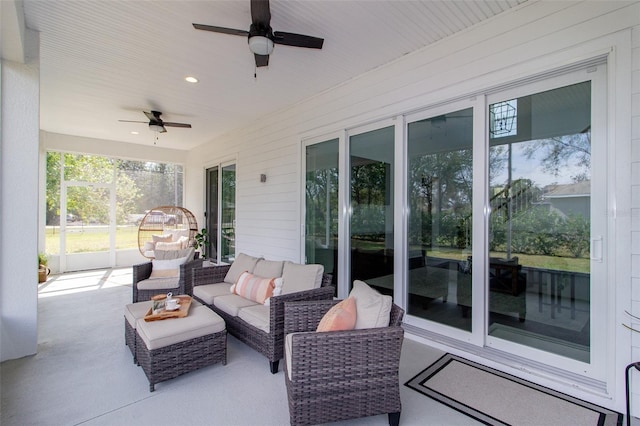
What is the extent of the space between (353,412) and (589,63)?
308 cm

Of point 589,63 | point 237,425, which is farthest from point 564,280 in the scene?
point 237,425

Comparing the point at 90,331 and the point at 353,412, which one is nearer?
the point at 353,412

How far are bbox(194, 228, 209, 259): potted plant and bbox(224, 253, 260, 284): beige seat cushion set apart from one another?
3.62 m

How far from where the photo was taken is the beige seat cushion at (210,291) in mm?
3631

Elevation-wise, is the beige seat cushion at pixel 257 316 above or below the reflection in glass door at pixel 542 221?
below

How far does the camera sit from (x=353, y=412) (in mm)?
1908

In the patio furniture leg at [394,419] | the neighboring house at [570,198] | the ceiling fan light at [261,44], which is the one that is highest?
the ceiling fan light at [261,44]

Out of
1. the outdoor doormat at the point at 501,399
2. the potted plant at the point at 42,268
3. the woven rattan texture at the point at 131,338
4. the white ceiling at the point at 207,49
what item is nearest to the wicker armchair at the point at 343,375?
the outdoor doormat at the point at 501,399

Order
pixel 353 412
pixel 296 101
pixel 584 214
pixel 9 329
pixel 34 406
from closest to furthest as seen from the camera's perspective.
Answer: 1. pixel 353 412
2. pixel 34 406
3. pixel 584 214
4. pixel 9 329
5. pixel 296 101

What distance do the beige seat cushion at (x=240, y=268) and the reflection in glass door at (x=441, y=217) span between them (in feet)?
6.54

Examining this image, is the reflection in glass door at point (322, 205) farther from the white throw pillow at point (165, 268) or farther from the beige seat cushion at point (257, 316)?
the white throw pillow at point (165, 268)

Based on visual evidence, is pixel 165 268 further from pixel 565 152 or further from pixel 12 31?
pixel 565 152

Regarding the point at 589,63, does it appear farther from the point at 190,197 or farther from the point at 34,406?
the point at 190,197

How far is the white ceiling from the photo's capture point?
2697mm
